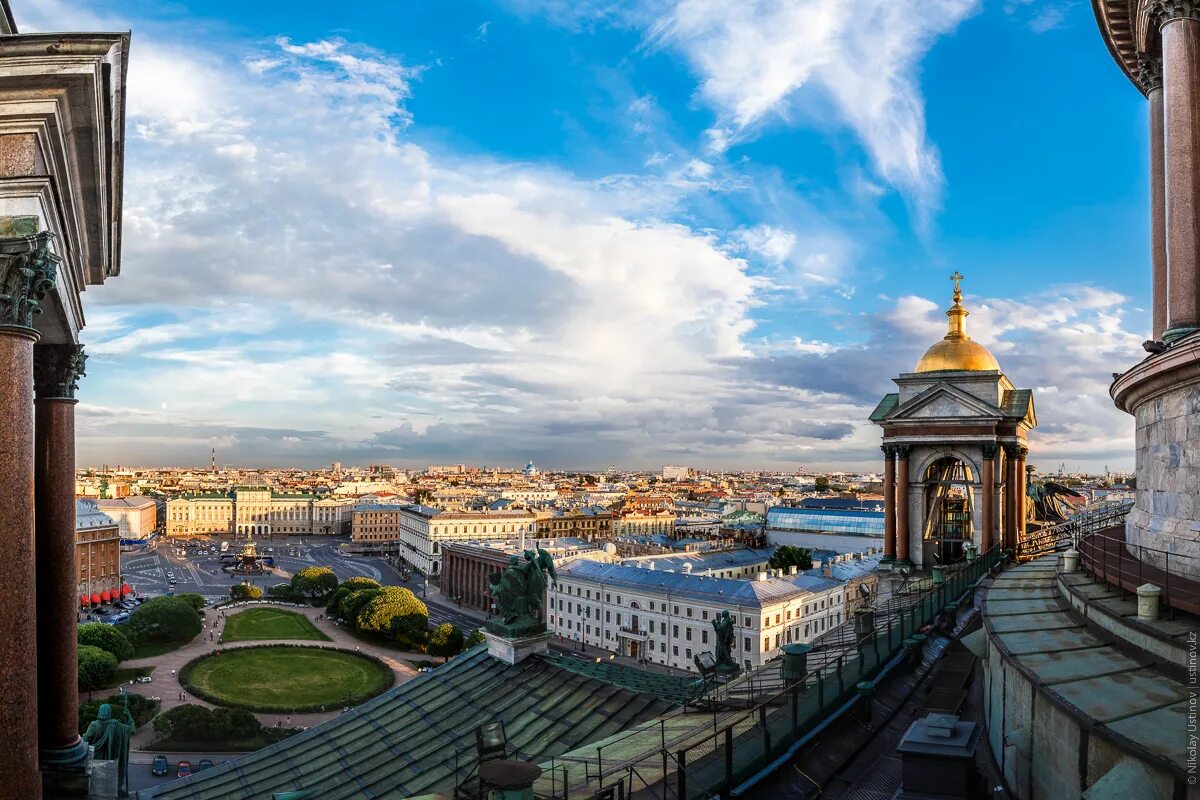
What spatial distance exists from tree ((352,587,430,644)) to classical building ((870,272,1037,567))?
46843mm

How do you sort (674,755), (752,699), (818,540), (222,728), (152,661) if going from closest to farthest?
(674,755), (752,699), (222,728), (152,661), (818,540)

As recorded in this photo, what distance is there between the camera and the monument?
51.3ft

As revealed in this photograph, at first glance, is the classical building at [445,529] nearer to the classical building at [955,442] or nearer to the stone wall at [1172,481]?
the classical building at [955,442]

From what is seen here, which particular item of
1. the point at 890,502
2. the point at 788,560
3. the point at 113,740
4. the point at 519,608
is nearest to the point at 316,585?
the point at 788,560

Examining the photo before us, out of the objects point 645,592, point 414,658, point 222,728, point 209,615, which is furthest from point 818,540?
point 222,728

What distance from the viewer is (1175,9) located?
13.4 meters

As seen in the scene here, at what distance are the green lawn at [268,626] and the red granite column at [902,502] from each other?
54.9 metres

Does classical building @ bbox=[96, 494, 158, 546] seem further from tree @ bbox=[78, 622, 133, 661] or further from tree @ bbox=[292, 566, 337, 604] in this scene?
tree @ bbox=[78, 622, 133, 661]

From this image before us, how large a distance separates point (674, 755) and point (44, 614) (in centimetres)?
814

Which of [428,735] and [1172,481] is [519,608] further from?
[1172,481]

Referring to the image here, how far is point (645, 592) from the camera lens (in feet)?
210

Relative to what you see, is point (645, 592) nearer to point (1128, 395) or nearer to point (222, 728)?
point (222, 728)

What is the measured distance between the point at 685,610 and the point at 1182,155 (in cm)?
A: 5162

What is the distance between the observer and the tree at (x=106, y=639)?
58.0 metres
